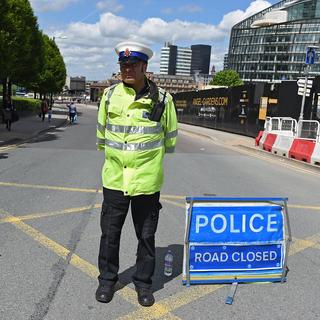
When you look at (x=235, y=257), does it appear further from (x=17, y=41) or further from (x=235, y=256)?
(x=17, y=41)

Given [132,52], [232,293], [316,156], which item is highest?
[132,52]

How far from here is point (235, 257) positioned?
399cm

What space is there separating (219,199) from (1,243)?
2548 millimetres

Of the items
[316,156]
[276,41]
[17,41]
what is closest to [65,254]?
[316,156]

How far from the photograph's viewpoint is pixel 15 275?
393 cm

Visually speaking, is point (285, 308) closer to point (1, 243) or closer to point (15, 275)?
point (15, 275)

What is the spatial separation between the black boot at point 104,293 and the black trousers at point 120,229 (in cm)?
4

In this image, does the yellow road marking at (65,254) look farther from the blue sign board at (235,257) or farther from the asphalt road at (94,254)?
the blue sign board at (235,257)

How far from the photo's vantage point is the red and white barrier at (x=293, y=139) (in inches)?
546

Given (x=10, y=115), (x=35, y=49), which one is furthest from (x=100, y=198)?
(x=35, y=49)

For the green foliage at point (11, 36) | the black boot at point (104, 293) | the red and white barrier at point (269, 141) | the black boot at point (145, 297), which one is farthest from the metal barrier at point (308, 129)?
the black boot at point (104, 293)

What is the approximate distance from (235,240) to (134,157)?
1281 millimetres

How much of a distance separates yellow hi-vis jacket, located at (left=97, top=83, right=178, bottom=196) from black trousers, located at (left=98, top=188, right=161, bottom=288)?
0.32 ft

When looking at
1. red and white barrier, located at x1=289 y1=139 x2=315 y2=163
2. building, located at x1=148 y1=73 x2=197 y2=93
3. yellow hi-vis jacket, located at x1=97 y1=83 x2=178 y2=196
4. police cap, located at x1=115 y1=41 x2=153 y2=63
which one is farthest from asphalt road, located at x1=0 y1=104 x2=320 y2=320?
building, located at x1=148 y1=73 x2=197 y2=93
